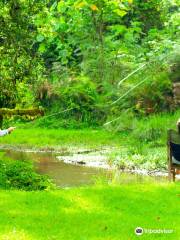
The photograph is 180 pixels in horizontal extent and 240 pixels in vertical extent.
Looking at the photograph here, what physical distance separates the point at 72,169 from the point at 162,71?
7.40 m

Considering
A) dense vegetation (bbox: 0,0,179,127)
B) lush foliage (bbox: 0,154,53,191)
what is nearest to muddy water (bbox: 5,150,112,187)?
dense vegetation (bbox: 0,0,179,127)

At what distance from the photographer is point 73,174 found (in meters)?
15.6

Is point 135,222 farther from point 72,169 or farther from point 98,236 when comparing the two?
point 72,169

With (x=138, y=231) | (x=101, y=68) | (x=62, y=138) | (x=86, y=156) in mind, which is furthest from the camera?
(x=101, y=68)

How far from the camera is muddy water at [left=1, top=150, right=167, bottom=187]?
14.3 meters

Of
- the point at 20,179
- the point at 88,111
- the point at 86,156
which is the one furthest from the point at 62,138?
the point at 20,179

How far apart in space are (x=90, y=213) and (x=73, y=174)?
7.73m

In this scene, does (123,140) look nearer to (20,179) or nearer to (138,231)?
(20,179)

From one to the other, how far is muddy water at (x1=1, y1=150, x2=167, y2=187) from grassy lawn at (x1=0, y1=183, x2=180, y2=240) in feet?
12.6

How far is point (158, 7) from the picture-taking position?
32844 mm

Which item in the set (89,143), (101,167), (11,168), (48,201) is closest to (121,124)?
(89,143)

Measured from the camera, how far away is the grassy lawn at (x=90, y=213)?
22.9ft

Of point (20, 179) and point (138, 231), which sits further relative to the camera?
point (20, 179)

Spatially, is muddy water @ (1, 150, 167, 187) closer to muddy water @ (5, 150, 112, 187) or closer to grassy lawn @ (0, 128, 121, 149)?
muddy water @ (5, 150, 112, 187)
